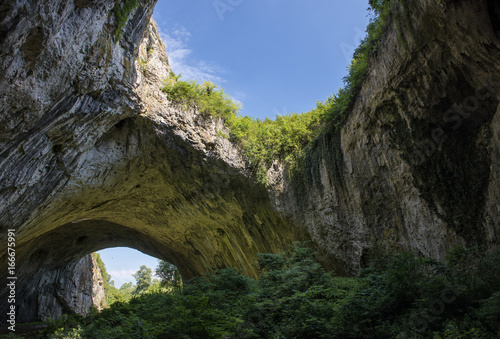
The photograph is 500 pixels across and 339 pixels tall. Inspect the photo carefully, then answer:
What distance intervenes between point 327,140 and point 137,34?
751cm

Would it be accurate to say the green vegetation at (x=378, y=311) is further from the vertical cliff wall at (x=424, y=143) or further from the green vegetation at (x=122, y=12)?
the green vegetation at (x=122, y=12)

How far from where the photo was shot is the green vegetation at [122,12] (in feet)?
24.0

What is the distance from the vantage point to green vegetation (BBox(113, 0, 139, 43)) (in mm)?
7306

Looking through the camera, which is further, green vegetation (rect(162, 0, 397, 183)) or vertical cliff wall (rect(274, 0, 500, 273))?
green vegetation (rect(162, 0, 397, 183))

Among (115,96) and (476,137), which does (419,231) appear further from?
(115,96)

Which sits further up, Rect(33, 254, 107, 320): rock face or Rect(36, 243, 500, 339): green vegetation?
Rect(33, 254, 107, 320): rock face

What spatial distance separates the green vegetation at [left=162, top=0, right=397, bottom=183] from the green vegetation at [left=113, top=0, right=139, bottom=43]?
3.23m

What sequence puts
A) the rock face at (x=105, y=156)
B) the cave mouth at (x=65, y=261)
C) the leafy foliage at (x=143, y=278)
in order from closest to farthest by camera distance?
1. the rock face at (x=105, y=156)
2. the cave mouth at (x=65, y=261)
3. the leafy foliage at (x=143, y=278)

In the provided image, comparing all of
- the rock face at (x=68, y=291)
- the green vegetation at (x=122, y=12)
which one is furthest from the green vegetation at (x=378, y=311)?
the rock face at (x=68, y=291)

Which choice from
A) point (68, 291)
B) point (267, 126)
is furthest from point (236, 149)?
point (68, 291)

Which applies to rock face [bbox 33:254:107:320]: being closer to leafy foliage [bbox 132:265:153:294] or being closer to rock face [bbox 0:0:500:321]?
rock face [bbox 0:0:500:321]

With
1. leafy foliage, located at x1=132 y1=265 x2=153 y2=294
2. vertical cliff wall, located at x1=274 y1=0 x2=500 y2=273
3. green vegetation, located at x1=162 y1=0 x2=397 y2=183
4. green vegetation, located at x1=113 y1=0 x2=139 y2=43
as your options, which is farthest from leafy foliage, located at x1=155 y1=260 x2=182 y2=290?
leafy foliage, located at x1=132 y1=265 x2=153 y2=294

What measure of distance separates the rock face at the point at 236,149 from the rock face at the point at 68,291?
7.21m

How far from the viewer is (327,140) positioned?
11.2 metres
